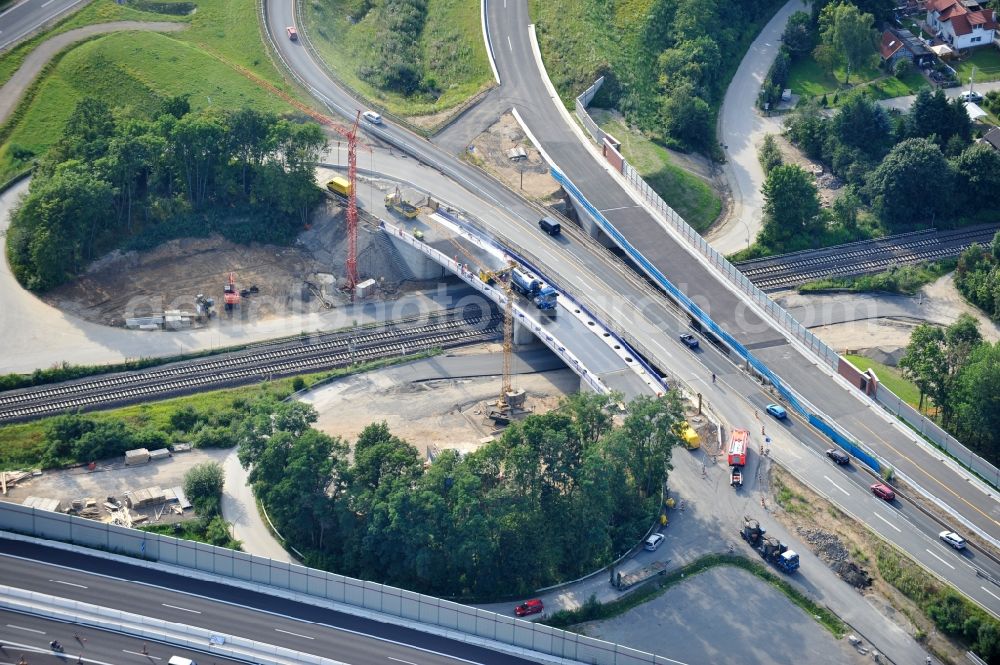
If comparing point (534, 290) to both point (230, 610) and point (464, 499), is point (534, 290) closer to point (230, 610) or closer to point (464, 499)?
point (464, 499)

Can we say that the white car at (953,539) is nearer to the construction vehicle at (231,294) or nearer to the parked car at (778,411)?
the parked car at (778,411)

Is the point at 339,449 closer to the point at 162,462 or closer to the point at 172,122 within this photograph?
the point at 162,462

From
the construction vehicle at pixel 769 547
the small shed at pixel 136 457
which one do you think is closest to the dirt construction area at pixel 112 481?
the small shed at pixel 136 457

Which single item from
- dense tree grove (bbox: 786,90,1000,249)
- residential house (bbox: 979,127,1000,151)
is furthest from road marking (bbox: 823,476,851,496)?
residential house (bbox: 979,127,1000,151)

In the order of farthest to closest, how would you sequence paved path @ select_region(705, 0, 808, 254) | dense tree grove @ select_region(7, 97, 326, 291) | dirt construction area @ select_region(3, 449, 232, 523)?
paved path @ select_region(705, 0, 808, 254) → dense tree grove @ select_region(7, 97, 326, 291) → dirt construction area @ select_region(3, 449, 232, 523)

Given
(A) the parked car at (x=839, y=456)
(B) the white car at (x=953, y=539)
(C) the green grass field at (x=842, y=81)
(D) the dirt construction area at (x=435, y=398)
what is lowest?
(B) the white car at (x=953, y=539)

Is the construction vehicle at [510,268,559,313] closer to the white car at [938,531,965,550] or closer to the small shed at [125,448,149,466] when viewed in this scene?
the small shed at [125,448,149,466]
